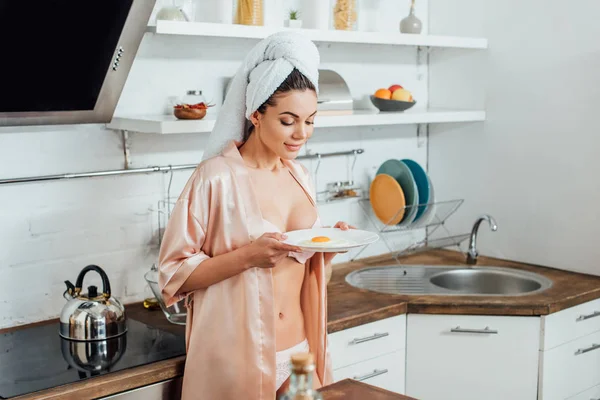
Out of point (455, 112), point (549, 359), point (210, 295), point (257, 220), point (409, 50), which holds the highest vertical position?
point (409, 50)

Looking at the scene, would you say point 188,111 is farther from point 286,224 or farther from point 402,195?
point 402,195

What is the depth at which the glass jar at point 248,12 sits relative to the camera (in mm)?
2588

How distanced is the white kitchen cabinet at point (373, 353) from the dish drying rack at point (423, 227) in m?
0.57

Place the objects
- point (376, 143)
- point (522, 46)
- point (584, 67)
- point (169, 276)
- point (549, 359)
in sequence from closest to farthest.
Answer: point (169, 276), point (549, 359), point (584, 67), point (522, 46), point (376, 143)

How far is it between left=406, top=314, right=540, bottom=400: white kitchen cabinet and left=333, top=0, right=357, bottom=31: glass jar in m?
1.07

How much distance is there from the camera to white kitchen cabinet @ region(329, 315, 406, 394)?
2.51m

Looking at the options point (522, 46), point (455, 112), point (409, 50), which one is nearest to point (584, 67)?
point (522, 46)

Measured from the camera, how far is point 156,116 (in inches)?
101

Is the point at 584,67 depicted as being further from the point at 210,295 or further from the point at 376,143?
the point at 210,295

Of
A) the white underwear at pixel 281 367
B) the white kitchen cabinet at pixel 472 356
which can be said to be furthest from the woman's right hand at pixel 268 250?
the white kitchen cabinet at pixel 472 356

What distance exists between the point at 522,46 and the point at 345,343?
1.44m

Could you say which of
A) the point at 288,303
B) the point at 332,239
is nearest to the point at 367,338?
the point at 288,303

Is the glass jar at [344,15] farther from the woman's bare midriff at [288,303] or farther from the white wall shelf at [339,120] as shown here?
the woman's bare midriff at [288,303]

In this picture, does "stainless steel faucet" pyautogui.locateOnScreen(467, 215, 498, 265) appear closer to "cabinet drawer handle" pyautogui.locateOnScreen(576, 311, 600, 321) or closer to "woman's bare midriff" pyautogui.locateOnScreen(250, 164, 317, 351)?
"cabinet drawer handle" pyautogui.locateOnScreen(576, 311, 600, 321)
